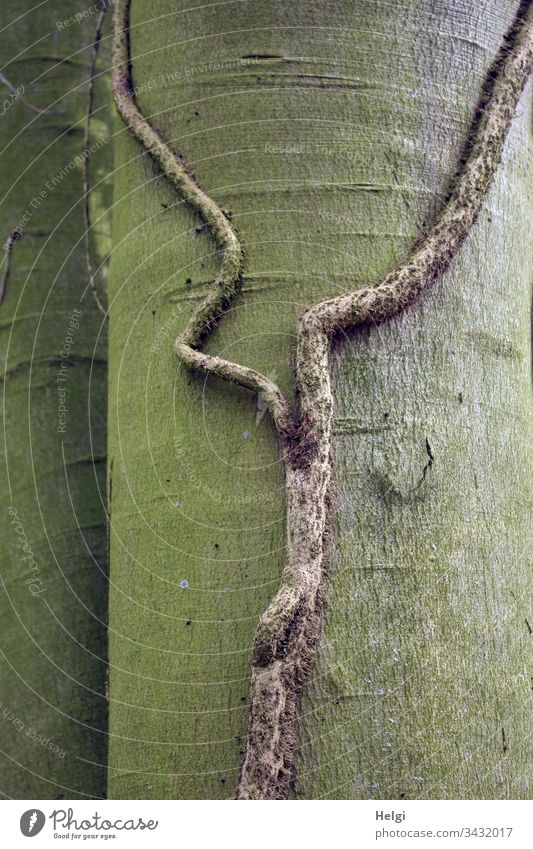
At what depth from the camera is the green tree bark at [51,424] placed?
4.63 feet

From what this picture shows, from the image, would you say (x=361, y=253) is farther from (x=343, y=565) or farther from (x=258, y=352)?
(x=343, y=565)

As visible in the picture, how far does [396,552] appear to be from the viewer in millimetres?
963

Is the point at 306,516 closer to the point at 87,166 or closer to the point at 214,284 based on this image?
the point at 214,284

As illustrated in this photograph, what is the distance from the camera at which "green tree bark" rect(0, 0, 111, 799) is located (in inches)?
55.6

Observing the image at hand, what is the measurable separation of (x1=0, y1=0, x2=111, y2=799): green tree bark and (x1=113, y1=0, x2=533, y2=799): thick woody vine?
0.54m

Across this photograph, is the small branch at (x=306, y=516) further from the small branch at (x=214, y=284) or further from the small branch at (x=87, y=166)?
the small branch at (x=87, y=166)

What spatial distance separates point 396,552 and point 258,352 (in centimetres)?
26

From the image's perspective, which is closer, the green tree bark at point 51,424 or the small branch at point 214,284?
the small branch at point 214,284
